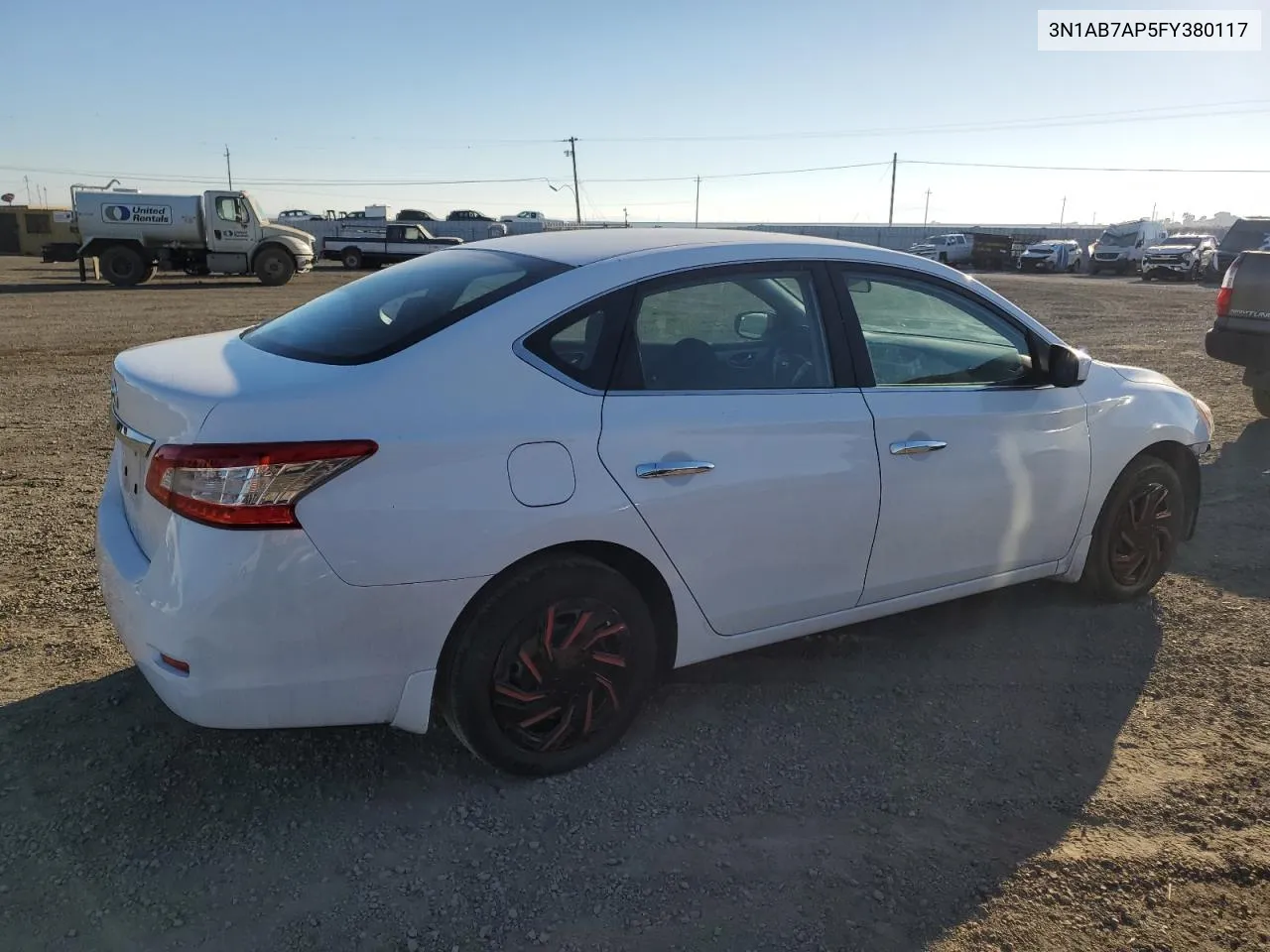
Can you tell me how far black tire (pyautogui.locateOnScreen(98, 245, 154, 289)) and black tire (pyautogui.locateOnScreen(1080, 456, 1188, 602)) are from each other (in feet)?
85.8

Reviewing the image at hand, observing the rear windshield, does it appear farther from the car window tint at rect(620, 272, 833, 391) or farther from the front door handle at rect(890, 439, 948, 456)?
the front door handle at rect(890, 439, 948, 456)

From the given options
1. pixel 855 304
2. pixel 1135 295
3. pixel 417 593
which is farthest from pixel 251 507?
pixel 1135 295

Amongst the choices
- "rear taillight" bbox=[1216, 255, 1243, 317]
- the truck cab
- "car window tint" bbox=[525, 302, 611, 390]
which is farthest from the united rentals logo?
the truck cab

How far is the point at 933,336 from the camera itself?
12.4 ft

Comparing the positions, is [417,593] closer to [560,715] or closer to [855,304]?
[560,715]

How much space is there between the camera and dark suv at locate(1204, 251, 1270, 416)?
7.73m

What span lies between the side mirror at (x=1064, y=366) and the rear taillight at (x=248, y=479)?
8.87 feet

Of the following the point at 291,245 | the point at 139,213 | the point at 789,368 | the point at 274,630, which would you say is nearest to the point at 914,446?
the point at 789,368

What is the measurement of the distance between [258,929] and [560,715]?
3.22 feet

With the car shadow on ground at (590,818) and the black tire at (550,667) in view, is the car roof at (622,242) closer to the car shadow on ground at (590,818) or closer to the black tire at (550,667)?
the black tire at (550,667)

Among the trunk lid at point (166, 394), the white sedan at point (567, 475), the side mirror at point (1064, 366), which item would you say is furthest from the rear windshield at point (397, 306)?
the side mirror at point (1064, 366)

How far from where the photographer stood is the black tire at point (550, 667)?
2703 mm

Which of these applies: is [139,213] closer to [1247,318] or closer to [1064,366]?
[1247,318]

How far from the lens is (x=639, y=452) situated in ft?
9.20
